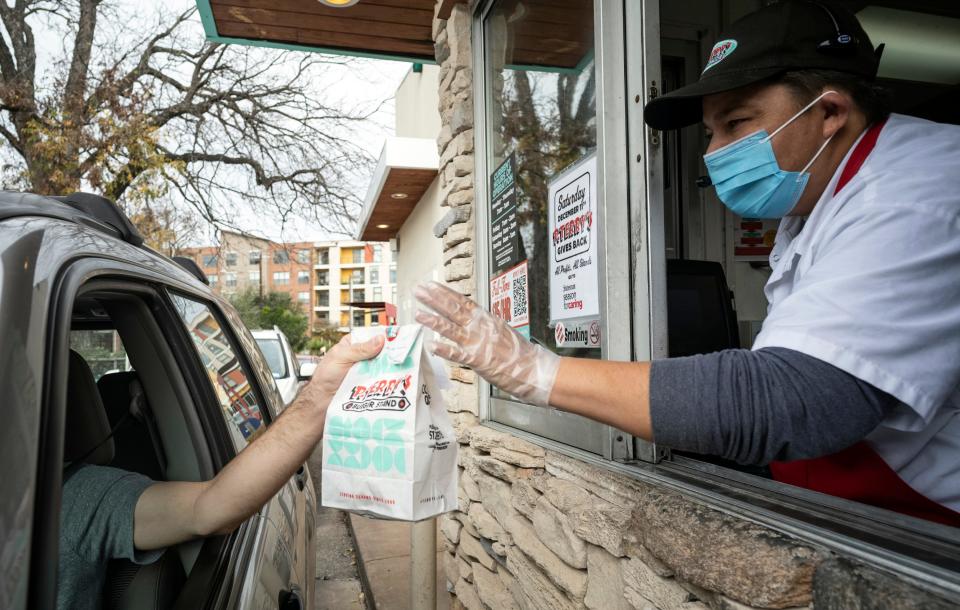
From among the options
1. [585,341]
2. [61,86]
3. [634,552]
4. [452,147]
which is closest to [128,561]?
[634,552]

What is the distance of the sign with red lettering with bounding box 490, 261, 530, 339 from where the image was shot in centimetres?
301

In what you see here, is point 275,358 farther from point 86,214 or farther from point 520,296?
point 86,214

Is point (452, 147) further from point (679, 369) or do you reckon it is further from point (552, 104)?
point (679, 369)

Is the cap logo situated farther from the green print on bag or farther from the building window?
the green print on bag

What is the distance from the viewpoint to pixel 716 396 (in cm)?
117

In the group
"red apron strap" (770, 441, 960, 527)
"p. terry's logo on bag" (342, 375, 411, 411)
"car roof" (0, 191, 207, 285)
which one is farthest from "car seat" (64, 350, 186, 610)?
"red apron strap" (770, 441, 960, 527)

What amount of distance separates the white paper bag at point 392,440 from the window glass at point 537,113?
1.01 metres

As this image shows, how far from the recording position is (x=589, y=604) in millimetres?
2066

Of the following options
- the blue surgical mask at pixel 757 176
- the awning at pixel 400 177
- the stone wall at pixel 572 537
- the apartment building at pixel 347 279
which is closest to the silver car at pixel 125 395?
the stone wall at pixel 572 537

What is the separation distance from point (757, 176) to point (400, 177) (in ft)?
24.4

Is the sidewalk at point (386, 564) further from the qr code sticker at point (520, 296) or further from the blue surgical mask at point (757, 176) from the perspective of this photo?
the blue surgical mask at point (757, 176)

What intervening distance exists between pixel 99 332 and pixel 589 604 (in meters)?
1.71

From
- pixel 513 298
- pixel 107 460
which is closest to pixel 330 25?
pixel 513 298

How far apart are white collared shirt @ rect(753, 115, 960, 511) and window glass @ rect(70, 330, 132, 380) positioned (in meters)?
1.79
